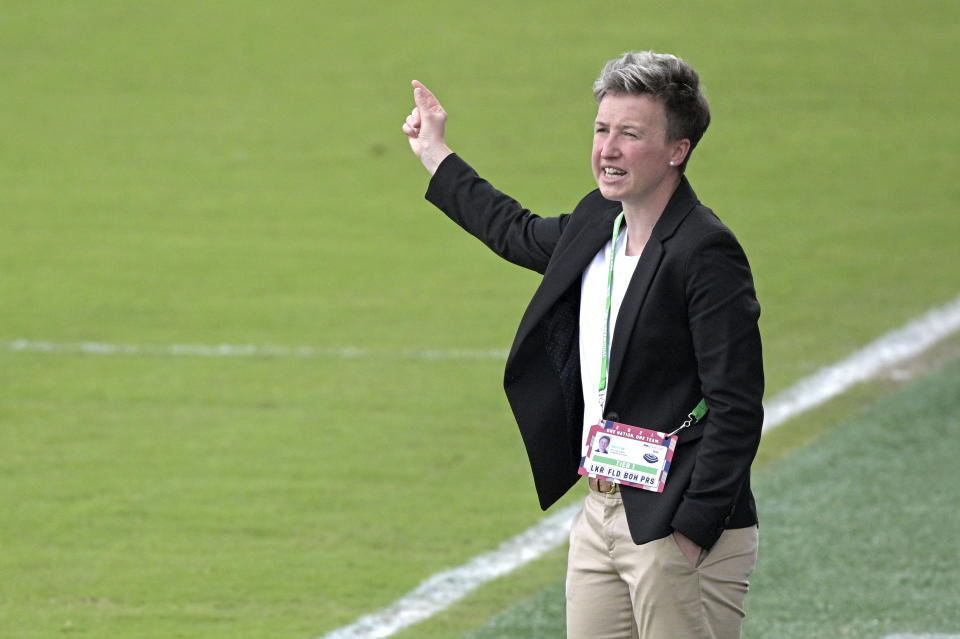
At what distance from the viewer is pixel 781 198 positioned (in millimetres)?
11555

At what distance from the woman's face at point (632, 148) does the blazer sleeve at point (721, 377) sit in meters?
0.18

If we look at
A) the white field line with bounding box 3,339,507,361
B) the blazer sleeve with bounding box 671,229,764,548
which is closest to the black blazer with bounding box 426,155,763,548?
the blazer sleeve with bounding box 671,229,764,548

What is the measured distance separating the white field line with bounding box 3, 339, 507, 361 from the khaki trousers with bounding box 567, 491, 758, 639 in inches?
203

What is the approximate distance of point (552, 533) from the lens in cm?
559

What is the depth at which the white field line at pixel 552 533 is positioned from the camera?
4.72m

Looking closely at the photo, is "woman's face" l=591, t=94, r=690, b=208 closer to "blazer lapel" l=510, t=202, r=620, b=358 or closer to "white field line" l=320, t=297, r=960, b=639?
"blazer lapel" l=510, t=202, r=620, b=358

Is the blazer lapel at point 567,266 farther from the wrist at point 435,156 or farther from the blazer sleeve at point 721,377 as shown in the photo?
the wrist at point 435,156

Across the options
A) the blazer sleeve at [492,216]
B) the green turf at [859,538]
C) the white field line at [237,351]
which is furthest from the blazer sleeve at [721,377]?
the white field line at [237,351]

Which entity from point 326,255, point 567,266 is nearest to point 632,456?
point 567,266

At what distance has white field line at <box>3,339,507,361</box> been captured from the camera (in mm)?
8070

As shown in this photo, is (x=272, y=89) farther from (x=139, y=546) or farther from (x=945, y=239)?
(x=139, y=546)

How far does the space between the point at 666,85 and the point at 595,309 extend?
17.4 inches

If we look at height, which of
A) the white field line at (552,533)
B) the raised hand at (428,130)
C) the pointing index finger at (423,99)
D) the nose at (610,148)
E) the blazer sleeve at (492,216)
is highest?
the pointing index finger at (423,99)

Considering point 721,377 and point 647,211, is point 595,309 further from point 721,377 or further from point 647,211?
point 721,377
